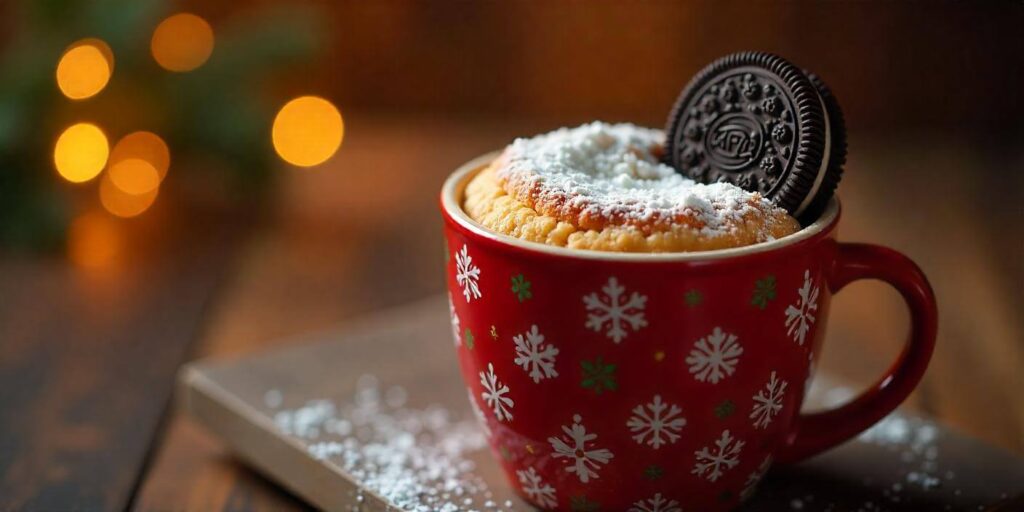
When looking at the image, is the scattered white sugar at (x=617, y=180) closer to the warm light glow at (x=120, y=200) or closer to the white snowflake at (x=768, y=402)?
the white snowflake at (x=768, y=402)

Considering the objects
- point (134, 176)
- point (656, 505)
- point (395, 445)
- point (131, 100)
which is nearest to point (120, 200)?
point (134, 176)

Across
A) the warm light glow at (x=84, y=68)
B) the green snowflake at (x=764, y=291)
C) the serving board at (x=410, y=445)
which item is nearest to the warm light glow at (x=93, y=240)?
the warm light glow at (x=84, y=68)

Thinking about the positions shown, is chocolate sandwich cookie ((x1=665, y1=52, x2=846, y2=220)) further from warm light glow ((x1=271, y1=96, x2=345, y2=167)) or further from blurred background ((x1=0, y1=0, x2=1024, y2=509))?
warm light glow ((x1=271, y1=96, x2=345, y2=167))

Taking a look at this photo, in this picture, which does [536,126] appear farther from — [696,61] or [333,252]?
[333,252]

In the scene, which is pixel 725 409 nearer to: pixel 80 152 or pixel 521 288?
pixel 521 288

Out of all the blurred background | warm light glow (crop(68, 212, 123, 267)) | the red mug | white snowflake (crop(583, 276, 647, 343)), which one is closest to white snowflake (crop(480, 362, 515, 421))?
the red mug

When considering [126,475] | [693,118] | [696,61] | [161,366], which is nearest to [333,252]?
[161,366]
